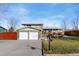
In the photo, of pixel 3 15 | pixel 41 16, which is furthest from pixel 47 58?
pixel 3 15

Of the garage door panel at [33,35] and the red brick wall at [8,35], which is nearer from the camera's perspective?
the red brick wall at [8,35]

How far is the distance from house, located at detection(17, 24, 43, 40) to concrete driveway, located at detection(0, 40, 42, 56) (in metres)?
0.29

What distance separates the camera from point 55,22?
10.3 meters

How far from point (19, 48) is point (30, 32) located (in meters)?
1.37

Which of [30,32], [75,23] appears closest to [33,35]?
[30,32]

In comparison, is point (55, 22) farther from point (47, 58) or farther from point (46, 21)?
point (47, 58)

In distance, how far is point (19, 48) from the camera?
34.2 feet

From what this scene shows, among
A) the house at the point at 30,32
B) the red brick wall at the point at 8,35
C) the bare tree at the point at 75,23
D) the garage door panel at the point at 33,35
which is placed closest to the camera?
the bare tree at the point at 75,23

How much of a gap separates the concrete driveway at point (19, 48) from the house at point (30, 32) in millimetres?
291

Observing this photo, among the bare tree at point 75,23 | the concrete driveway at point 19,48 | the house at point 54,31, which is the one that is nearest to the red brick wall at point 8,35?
the concrete driveway at point 19,48

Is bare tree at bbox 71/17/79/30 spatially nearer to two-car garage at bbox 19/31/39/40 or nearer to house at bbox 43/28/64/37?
house at bbox 43/28/64/37

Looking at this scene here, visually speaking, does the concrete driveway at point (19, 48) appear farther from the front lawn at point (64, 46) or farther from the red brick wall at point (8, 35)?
the front lawn at point (64, 46)

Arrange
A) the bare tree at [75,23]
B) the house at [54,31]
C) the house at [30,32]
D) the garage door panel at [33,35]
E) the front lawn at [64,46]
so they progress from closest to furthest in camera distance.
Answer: the bare tree at [75,23]
the front lawn at [64,46]
the house at [54,31]
the house at [30,32]
the garage door panel at [33,35]

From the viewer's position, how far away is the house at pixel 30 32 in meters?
10.7
